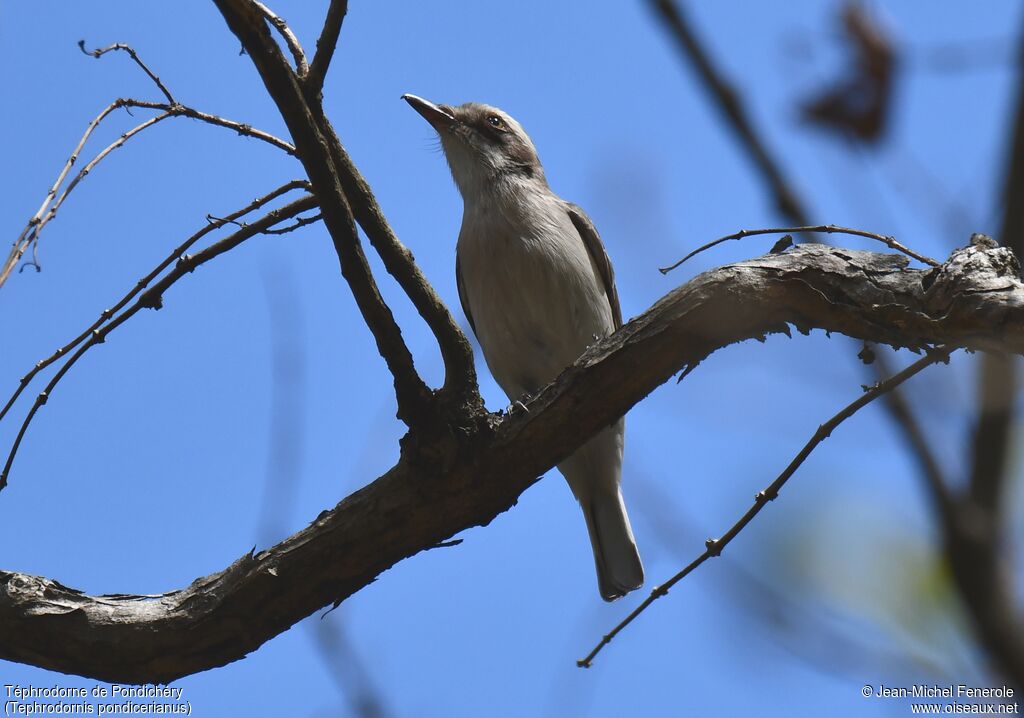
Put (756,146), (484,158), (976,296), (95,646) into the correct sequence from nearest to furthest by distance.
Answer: (756,146)
(976,296)
(95,646)
(484,158)

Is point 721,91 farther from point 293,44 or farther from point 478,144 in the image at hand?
point 478,144

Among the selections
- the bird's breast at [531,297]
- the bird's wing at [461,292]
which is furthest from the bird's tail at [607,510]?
the bird's wing at [461,292]

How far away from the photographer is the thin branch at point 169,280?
4434 millimetres

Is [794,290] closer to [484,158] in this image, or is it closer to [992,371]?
[992,371]

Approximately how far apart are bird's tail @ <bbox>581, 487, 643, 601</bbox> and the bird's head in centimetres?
255

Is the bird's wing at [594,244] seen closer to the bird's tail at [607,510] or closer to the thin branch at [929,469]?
the bird's tail at [607,510]

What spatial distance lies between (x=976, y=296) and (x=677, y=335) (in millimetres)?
1210

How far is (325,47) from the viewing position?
387 centimetres

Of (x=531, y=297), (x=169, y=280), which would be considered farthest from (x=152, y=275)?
(x=531, y=297)

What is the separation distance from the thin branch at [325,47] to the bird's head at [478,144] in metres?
3.78

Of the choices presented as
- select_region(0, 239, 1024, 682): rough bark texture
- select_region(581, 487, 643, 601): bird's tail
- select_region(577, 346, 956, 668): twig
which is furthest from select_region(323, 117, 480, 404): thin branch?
select_region(581, 487, 643, 601): bird's tail

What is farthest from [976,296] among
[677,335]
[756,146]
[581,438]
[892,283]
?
[756,146]

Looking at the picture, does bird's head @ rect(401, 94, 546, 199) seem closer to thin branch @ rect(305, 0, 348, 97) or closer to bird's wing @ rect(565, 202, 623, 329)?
bird's wing @ rect(565, 202, 623, 329)

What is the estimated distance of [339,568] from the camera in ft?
15.4
